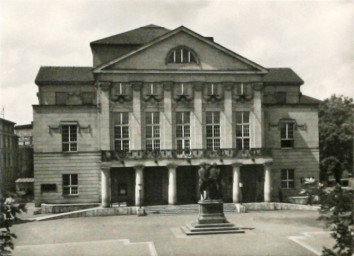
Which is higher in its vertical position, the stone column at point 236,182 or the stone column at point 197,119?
the stone column at point 197,119

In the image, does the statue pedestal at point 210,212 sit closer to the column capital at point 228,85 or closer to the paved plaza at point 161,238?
the paved plaza at point 161,238

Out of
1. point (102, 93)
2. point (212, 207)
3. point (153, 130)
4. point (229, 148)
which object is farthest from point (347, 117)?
point (212, 207)

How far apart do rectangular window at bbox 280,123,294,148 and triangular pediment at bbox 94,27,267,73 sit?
21.3 ft

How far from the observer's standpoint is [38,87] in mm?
48031

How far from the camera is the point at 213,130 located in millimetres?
45531

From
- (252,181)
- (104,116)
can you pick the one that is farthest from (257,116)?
(104,116)

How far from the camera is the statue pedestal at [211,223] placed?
94.6ft

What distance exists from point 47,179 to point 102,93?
31.0 ft

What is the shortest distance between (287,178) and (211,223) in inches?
809

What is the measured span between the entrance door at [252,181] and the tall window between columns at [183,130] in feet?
20.5

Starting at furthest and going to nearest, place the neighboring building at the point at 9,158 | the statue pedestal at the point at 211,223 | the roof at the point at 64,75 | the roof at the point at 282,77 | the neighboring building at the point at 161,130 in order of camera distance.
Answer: the neighboring building at the point at 9,158
the roof at the point at 282,77
the roof at the point at 64,75
the neighboring building at the point at 161,130
the statue pedestal at the point at 211,223

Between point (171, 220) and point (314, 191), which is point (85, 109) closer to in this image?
point (171, 220)

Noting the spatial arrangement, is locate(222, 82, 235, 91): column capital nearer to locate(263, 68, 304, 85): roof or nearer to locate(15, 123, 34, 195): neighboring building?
locate(263, 68, 304, 85): roof

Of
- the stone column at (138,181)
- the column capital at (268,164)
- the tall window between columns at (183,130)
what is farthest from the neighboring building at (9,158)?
the column capital at (268,164)
